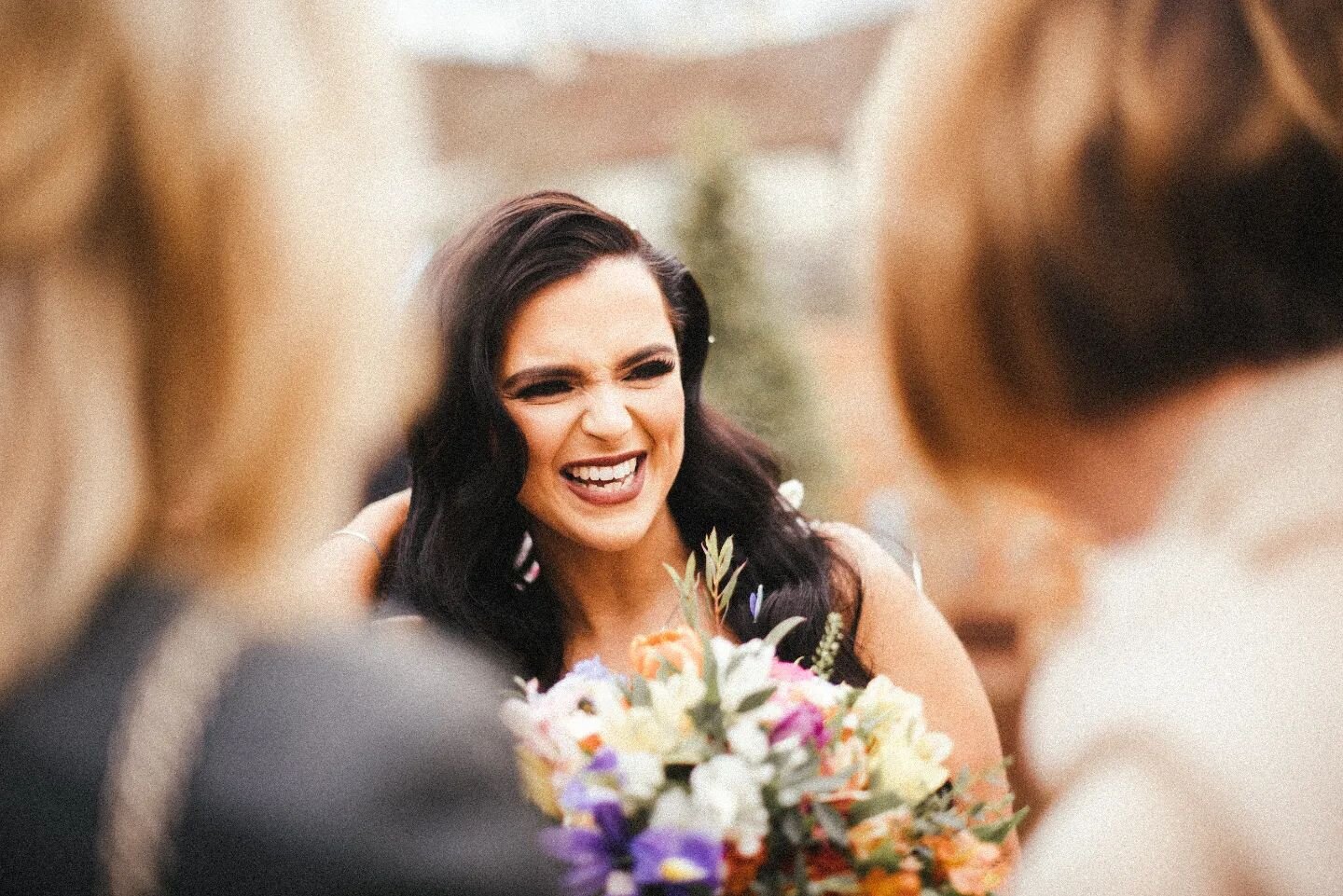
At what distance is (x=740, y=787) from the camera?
126 centimetres

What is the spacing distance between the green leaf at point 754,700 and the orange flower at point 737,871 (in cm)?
14

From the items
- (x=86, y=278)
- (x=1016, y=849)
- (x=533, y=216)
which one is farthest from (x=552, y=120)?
(x=86, y=278)

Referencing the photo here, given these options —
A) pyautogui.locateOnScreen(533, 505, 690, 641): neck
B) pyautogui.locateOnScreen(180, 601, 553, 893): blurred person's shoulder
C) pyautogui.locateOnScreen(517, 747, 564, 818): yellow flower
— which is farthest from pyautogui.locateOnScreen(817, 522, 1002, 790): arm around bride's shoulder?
pyautogui.locateOnScreen(180, 601, 553, 893): blurred person's shoulder

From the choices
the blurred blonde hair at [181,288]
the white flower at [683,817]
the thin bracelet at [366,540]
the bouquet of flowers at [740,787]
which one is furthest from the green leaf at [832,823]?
the thin bracelet at [366,540]

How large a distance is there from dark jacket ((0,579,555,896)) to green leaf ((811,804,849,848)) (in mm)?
575

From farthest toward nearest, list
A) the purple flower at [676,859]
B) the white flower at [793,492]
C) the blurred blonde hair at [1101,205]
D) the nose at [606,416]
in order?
the white flower at [793,492] < the nose at [606,416] < the purple flower at [676,859] < the blurred blonde hair at [1101,205]

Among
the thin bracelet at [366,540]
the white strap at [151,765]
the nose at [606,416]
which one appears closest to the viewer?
the white strap at [151,765]

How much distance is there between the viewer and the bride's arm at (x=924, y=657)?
206 centimetres

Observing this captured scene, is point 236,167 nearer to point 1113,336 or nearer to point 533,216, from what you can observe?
point 1113,336

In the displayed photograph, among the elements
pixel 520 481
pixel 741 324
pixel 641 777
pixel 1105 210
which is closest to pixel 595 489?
pixel 520 481

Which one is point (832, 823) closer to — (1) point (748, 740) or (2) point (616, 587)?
(1) point (748, 740)

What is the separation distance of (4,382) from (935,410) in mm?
723

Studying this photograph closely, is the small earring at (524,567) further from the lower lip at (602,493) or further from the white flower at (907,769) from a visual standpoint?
the white flower at (907,769)

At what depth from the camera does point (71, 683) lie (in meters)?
0.74
